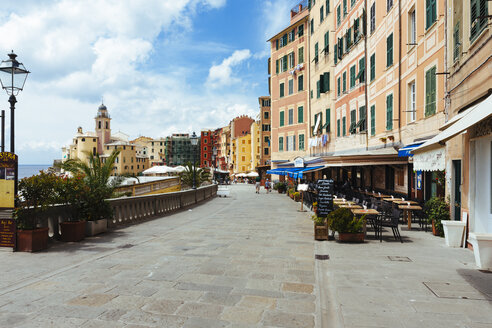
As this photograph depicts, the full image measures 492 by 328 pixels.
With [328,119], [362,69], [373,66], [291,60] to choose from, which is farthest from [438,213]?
[291,60]

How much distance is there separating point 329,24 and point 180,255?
26.9 metres

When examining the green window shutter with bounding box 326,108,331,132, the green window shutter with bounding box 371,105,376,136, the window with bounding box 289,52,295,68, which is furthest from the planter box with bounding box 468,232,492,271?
the window with bounding box 289,52,295,68

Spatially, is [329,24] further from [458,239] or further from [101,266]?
[101,266]

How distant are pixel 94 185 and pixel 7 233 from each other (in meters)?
2.69

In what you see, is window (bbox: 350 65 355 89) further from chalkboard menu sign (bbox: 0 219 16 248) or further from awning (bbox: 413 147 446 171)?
chalkboard menu sign (bbox: 0 219 16 248)

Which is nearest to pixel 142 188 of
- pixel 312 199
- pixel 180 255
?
pixel 312 199

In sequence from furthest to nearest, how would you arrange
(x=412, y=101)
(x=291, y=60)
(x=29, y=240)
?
1. (x=291, y=60)
2. (x=412, y=101)
3. (x=29, y=240)

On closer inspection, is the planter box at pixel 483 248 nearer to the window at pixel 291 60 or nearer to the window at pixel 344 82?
the window at pixel 344 82

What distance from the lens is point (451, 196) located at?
10.1m

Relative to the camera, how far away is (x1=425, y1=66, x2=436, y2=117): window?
13.0 meters

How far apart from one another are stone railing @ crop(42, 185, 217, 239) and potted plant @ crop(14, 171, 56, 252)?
0.55 meters

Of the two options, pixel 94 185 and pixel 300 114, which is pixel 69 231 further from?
pixel 300 114

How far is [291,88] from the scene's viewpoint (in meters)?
39.9

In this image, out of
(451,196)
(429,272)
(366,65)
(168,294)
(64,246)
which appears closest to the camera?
(168,294)
